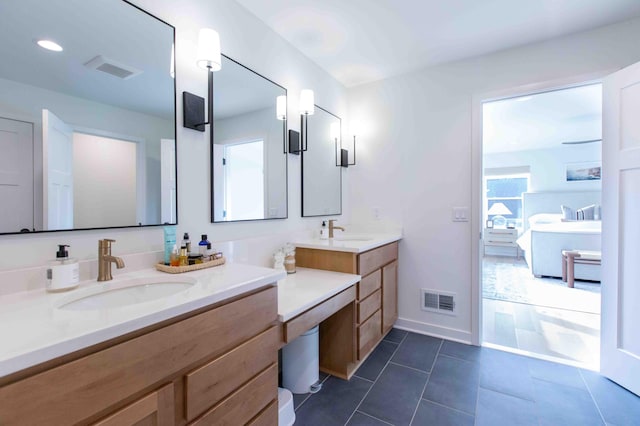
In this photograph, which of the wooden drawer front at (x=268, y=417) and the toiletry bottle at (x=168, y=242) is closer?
the wooden drawer front at (x=268, y=417)

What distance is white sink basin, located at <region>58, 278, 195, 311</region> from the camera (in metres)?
0.96

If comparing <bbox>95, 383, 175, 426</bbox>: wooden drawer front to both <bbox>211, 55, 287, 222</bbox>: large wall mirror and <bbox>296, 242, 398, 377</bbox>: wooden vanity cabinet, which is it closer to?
<bbox>211, 55, 287, 222</bbox>: large wall mirror

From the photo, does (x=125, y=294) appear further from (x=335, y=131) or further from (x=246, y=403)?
(x=335, y=131)

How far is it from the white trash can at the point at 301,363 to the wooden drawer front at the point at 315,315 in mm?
263

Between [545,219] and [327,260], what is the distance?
6.01 metres

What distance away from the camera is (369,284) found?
6.94ft

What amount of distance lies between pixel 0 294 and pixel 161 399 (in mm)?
657

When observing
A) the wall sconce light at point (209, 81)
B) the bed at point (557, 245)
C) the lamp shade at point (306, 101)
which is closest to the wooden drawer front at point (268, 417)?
the wall sconce light at point (209, 81)

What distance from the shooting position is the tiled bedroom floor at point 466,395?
158cm

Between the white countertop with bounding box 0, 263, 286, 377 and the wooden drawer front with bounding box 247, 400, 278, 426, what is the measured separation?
0.51 m

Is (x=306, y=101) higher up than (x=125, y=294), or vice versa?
(x=306, y=101)

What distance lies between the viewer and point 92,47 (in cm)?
115

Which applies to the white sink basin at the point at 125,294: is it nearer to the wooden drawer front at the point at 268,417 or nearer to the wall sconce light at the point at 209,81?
the wooden drawer front at the point at 268,417

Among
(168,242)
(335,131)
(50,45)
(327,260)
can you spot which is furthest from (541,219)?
(50,45)
